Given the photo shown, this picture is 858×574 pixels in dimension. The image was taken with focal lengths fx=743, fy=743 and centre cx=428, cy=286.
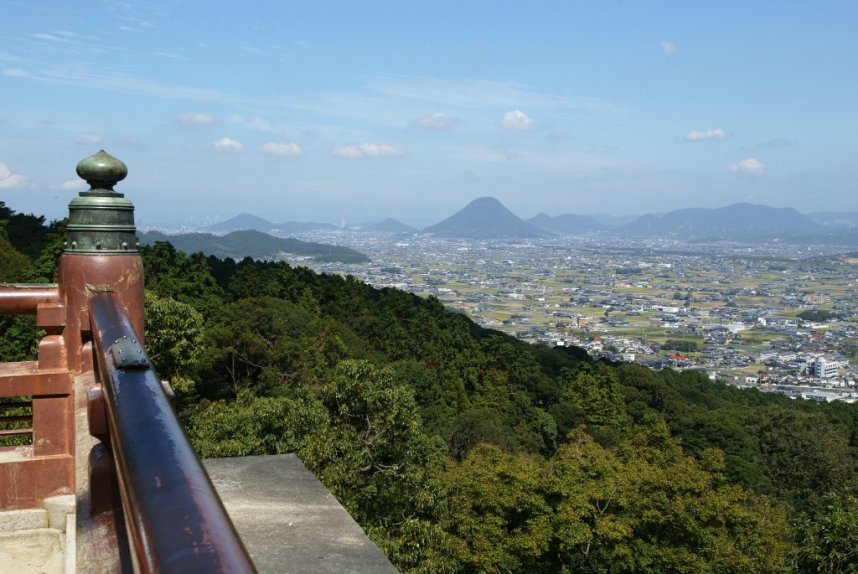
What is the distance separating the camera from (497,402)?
32.1 metres

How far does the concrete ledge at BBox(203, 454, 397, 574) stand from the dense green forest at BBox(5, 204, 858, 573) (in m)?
6.51

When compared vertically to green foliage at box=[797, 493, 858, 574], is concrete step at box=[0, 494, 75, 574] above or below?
above

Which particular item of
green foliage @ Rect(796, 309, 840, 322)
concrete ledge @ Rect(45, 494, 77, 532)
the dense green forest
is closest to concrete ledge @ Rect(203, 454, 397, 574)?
concrete ledge @ Rect(45, 494, 77, 532)

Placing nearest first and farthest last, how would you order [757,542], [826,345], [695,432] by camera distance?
[757,542], [695,432], [826,345]

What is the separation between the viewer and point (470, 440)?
24.8 m

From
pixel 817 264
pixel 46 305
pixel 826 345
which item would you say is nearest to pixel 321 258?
pixel 826 345

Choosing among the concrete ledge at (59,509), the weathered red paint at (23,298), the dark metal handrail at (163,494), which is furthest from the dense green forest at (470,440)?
the dark metal handrail at (163,494)

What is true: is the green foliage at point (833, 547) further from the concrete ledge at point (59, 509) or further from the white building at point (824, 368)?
the white building at point (824, 368)

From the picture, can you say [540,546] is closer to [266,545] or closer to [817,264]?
[266,545]

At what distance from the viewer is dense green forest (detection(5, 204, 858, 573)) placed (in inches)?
497

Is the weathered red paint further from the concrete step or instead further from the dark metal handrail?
the dark metal handrail

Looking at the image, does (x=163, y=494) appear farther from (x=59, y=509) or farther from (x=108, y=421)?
(x=59, y=509)

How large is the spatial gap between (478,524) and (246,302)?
46.6 ft

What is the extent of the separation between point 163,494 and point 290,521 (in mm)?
2585
